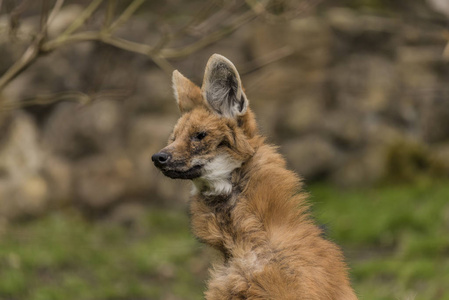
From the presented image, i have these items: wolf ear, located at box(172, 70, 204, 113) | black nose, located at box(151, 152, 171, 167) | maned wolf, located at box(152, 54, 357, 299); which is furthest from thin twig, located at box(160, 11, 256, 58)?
black nose, located at box(151, 152, 171, 167)

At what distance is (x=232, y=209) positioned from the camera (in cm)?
323

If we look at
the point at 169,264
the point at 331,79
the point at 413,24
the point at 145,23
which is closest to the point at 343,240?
the point at 169,264

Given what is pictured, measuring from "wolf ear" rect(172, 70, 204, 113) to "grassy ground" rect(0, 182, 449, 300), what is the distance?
2.12 m

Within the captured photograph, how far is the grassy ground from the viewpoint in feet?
19.4

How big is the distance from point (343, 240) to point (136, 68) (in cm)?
370

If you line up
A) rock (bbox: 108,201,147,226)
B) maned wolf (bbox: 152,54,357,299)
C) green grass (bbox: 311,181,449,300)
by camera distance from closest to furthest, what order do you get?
maned wolf (bbox: 152,54,357,299) < green grass (bbox: 311,181,449,300) < rock (bbox: 108,201,147,226)

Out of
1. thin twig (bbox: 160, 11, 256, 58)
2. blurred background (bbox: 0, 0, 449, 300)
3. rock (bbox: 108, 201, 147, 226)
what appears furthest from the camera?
rock (bbox: 108, 201, 147, 226)

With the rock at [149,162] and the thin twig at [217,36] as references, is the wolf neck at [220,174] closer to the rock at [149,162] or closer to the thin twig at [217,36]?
the thin twig at [217,36]

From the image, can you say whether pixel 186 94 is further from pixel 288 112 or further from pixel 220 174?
pixel 288 112

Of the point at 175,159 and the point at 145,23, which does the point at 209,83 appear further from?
the point at 145,23

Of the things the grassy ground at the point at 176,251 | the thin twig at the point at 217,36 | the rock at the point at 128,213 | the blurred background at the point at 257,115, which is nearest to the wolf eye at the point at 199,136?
the thin twig at the point at 217,36

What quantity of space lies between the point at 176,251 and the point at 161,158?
417 centimetres

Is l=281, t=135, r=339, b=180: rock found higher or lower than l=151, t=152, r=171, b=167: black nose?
→ higher

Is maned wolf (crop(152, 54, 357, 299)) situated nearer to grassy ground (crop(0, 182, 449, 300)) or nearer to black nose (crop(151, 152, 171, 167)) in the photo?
black nose (crop(151, 152, 171, 167))
